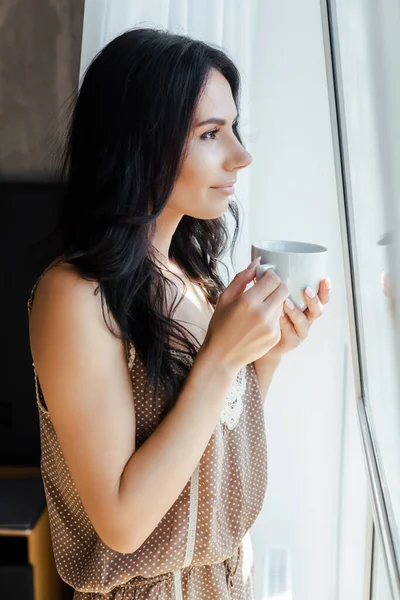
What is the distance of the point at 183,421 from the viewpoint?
3.05 feet

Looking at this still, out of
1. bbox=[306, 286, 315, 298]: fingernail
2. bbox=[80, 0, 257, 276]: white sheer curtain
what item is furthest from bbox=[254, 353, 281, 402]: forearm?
bbox=[80, 0, 257, 276]: white sheer curtain

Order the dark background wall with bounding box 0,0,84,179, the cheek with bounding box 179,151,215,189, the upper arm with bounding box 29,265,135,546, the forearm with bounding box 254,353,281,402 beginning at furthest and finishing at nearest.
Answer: the dark background wall with bounding box 0,0,84,179, the forearm with bounding box 254,353,281,402, the cheek with bounding box 179,151,215,189, the upper arm with bounding box 29,265,135,546

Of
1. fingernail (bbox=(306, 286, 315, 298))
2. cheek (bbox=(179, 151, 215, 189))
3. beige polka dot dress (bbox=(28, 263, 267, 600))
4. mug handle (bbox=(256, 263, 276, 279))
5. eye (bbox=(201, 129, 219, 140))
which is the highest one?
eye (bbox=(201, 129, 219, 140))

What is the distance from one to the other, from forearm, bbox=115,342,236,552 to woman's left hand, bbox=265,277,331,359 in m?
0.13

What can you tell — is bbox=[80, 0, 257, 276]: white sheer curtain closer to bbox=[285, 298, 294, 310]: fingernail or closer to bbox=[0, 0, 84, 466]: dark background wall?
bbox=[0, 0, 84, 466]: dark background wall

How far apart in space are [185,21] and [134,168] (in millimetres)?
524

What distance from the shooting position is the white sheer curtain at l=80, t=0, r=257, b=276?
139 cm

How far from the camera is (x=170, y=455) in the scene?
36.3 inches

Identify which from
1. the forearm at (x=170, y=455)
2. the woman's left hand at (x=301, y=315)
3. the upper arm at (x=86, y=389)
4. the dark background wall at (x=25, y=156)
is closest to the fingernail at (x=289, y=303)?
the woman's left hand at (x=301, y=315)

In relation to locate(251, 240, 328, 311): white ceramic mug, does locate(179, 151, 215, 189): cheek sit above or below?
above

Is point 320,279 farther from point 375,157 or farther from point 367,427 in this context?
point 367,427

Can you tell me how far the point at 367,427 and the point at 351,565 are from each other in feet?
1.72

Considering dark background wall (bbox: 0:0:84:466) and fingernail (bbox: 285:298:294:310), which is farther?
dark background wall (bbox: 0:0:84:466)

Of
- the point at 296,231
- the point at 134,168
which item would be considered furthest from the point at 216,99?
the point at 296,231
